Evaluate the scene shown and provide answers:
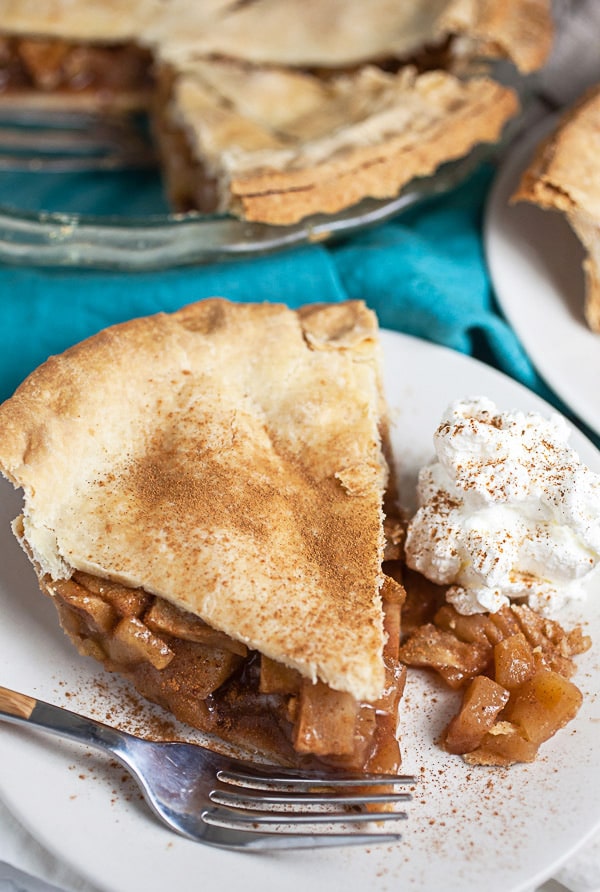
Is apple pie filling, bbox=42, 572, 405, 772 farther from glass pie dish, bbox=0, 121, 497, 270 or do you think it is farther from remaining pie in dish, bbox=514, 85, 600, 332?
remaining pie in dish, bbox=514, 85, 600, 332

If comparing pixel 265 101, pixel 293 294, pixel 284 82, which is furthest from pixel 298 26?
pixel 293 294

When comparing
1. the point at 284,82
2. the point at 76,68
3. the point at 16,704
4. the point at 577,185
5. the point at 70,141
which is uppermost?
the point at 577,185

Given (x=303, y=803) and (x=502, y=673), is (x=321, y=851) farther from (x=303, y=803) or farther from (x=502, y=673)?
(x=502, y=673)

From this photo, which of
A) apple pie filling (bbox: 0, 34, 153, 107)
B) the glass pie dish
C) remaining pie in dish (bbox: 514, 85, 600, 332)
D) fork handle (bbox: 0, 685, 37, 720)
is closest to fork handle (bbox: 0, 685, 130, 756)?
fork handle (bbox: 0, 685, 37, 720)

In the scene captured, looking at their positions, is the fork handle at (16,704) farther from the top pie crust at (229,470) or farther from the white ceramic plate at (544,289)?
the white ceramic plate at (544,289)

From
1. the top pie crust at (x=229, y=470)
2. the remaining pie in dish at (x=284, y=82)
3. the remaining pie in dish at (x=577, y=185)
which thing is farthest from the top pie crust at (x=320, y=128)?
the top pie crust at (x=229, y=470)

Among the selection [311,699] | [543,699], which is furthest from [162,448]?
[543,699]
